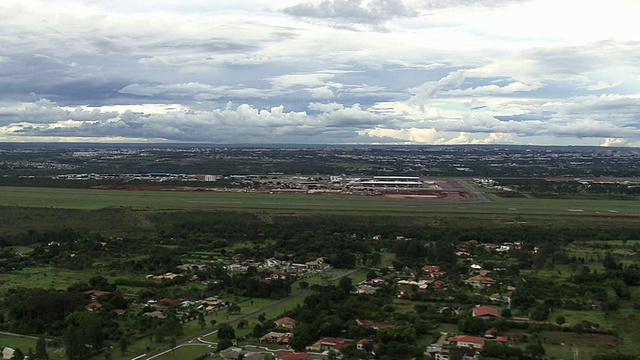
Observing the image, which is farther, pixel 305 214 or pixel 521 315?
pixel 305 214

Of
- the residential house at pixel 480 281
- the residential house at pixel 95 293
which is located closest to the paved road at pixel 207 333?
the residential house at pixel 95 293

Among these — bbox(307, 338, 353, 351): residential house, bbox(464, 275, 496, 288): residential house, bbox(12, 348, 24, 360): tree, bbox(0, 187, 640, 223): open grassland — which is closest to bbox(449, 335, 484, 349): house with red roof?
bbox(307, 338, 353, 351): residential house

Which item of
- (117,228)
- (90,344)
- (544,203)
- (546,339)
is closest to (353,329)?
(546,339)

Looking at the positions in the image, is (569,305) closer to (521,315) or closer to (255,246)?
(521,315)

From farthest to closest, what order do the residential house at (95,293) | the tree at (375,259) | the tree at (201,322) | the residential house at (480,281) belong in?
the tree at (375,259), the residential house at (480,281), the residential house at (95,293), the tree at (201,322)

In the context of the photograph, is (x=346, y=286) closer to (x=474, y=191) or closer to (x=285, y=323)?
(x=285, y=323)

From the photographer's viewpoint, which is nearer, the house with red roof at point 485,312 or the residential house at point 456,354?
the residential house at point 456,354

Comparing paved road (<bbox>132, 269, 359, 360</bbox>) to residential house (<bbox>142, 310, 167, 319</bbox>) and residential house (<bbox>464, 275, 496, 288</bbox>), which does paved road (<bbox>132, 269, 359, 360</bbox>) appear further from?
residential house (<bbox>464, 275, 496, 288</bbox>)

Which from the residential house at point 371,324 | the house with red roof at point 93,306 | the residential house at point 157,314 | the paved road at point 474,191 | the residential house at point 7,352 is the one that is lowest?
the residential house at point 7,352

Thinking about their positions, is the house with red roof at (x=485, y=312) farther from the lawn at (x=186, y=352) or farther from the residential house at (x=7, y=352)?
the residential house at (x=7, y=352)
